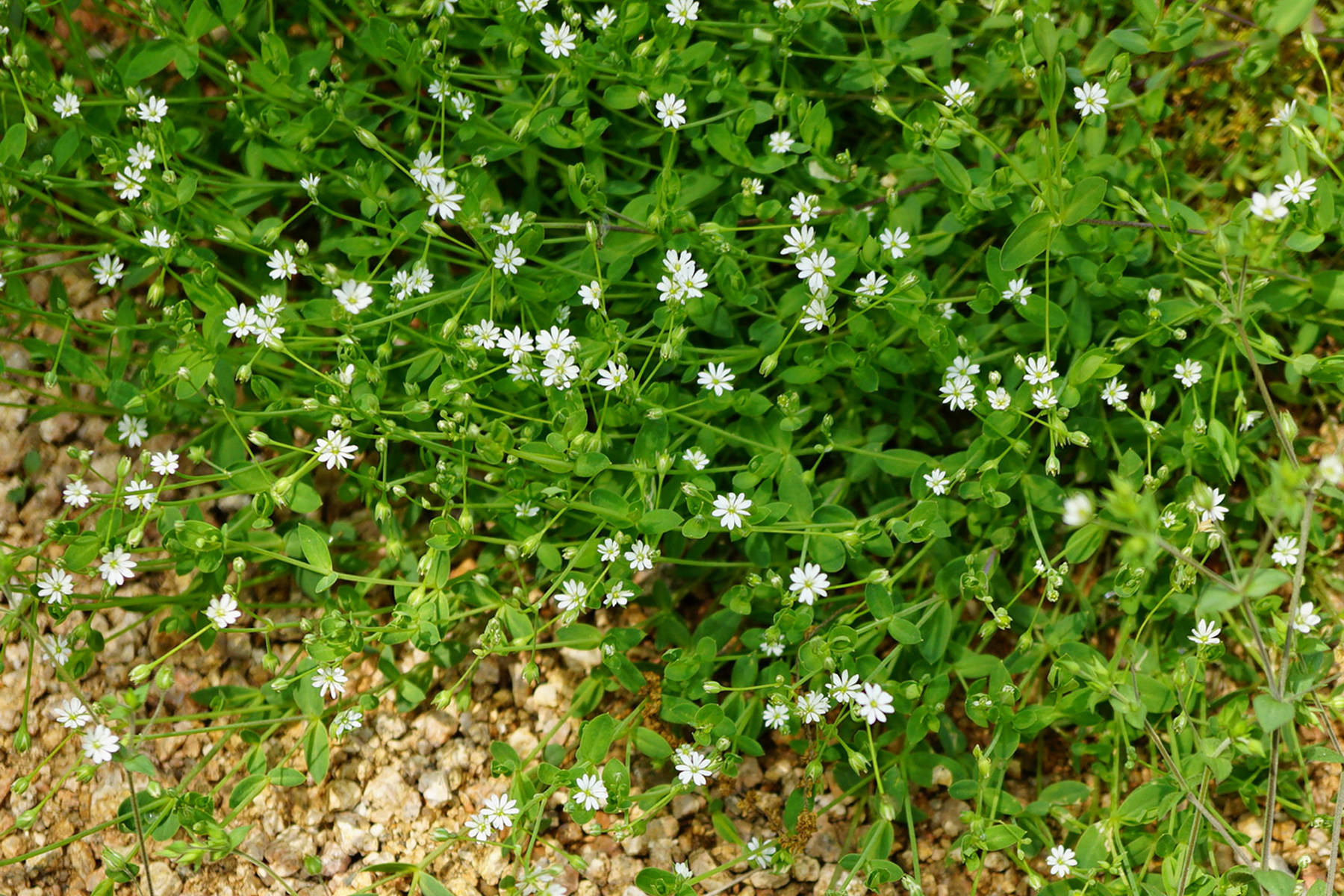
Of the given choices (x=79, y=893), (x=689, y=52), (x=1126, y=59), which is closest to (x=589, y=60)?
(x=689, y=52)

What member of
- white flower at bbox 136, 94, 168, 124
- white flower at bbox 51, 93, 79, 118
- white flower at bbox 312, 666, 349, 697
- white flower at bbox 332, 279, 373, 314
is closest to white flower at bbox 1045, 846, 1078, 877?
white flower at bbox 312, 666, 349, 697

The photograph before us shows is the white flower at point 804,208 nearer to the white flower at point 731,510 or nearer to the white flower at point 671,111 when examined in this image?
the white flower at point 671,111

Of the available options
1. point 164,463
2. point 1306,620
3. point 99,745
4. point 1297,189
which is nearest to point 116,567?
point 164,463

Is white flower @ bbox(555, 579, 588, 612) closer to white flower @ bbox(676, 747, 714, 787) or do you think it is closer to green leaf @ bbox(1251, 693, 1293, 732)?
white flower @ bbox(676, 747, 714, 787)

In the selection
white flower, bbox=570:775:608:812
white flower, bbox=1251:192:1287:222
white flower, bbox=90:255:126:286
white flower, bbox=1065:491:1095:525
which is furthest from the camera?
white flower, bbox=90:255:126:286

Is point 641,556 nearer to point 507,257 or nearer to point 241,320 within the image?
point 507,257

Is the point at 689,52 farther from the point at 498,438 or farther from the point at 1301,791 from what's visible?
the point at 1301,791
